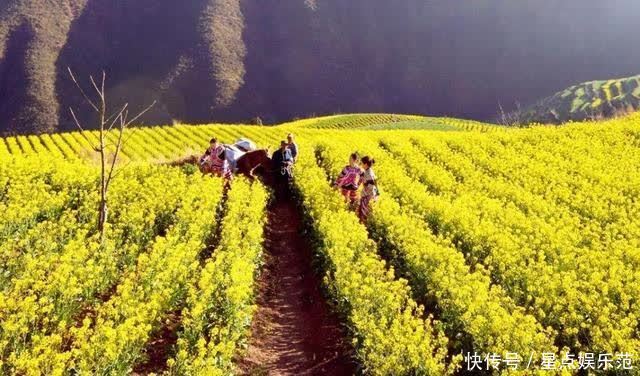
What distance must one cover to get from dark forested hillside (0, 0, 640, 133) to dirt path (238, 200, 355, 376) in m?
97.1

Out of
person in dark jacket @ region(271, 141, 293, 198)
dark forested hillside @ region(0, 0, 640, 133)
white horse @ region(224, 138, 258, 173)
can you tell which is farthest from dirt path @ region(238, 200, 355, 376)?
dark forested hillside @ region(0, 0, 640, 133)

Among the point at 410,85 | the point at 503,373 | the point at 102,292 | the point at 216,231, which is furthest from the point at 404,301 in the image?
the point at 410,85

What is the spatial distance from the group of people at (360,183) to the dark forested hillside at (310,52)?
94966 mm

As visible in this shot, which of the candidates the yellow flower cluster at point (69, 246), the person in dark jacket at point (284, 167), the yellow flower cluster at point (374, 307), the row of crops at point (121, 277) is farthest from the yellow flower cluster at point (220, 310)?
the person in dark jacket at point (284, 167)

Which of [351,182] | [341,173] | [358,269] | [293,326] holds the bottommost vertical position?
[293,326]

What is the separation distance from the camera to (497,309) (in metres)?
9.14

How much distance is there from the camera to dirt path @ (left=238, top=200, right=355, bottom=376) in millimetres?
9391

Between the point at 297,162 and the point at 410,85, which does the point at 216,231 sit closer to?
the point at 297,162

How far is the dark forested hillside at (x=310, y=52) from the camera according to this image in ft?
379

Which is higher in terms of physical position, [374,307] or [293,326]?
[374,307]

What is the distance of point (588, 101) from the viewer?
77375 mm

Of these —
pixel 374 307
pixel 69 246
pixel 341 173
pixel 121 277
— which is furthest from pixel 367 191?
pixel 69 246

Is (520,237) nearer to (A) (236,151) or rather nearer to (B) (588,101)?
(A) (236,151)

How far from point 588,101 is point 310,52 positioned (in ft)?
245
